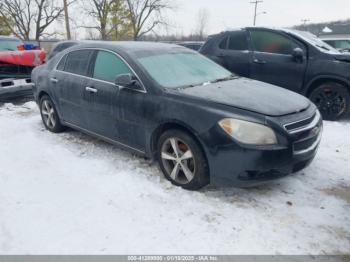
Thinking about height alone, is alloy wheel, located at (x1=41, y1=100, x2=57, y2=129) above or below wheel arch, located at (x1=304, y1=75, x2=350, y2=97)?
below

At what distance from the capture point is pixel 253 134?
9.35ft

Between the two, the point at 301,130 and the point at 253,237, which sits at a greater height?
the point at 301,130

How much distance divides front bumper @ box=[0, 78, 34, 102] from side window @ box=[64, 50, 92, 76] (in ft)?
8.86

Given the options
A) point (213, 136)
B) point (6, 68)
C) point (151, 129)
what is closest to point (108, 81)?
point (151, 129)

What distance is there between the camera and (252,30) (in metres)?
6.74

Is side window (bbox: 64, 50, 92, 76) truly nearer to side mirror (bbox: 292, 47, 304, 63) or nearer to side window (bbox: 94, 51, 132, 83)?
side window (bbox: 94, 51, 132, 83)

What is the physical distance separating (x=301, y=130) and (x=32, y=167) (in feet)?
11.0

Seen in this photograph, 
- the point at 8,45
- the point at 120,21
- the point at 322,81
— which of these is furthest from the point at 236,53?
the point at 120,21

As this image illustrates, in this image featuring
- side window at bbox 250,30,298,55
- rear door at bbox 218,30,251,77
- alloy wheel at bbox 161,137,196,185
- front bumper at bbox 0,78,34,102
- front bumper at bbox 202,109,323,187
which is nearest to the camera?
front bumper at bbox 202,109,323,187

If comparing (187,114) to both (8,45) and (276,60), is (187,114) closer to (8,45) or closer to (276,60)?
(276,60)

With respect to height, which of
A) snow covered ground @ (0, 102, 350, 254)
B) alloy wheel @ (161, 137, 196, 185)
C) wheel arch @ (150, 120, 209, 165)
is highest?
wheel arch @ (150, 120, 209, 165)

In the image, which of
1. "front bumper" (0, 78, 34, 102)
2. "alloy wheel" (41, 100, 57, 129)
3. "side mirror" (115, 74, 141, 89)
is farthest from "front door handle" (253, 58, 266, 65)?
"front bumper" (0, 78, 34, 102)

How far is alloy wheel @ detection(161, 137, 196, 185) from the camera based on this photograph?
3.29 meters

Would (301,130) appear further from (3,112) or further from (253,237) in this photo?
(3,112)
